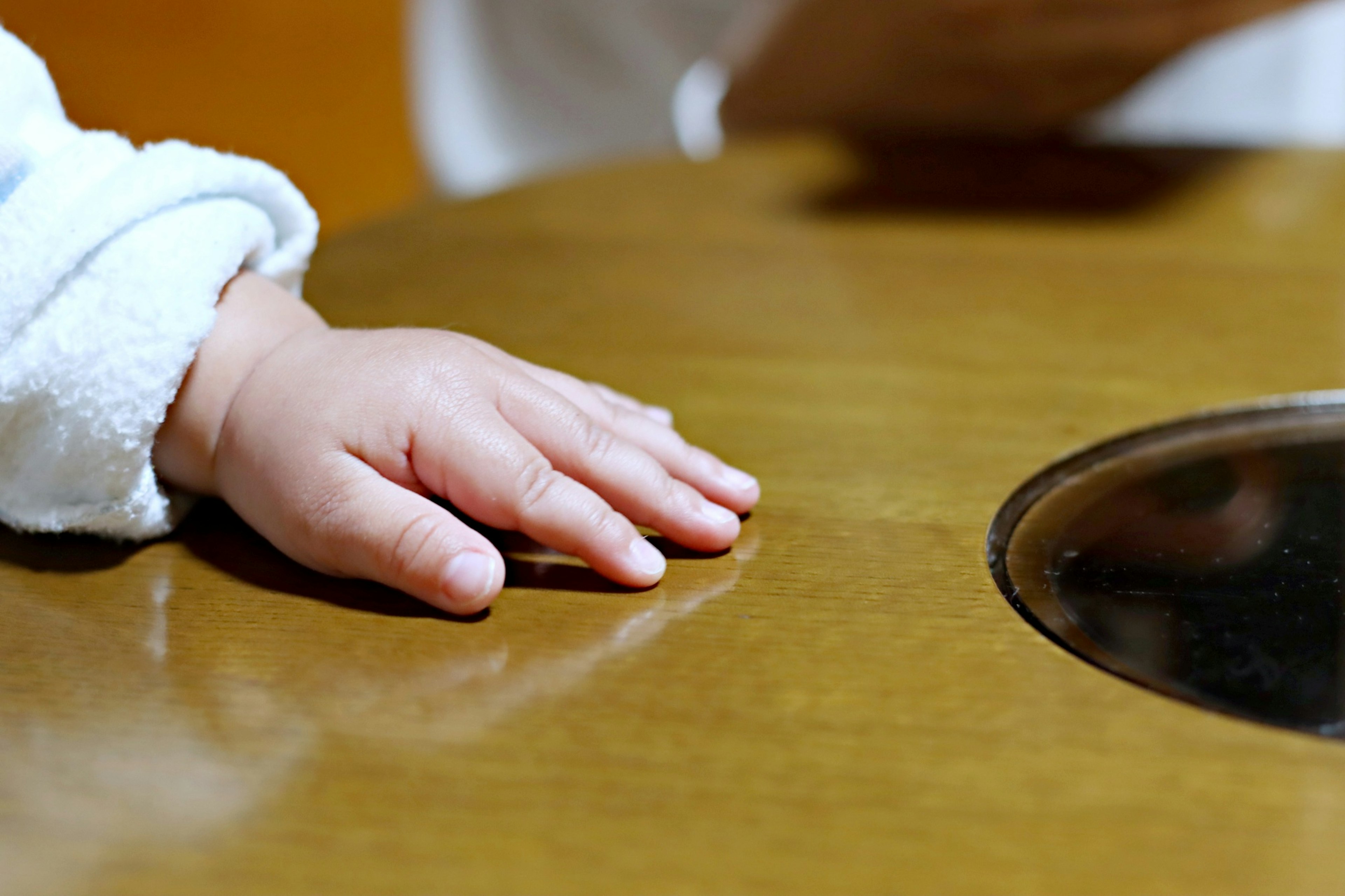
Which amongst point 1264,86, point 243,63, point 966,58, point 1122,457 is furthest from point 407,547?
point 243,63

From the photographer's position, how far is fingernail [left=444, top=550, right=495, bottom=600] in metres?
0.38

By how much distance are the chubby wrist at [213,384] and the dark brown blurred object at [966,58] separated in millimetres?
701

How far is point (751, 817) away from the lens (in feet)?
0.94

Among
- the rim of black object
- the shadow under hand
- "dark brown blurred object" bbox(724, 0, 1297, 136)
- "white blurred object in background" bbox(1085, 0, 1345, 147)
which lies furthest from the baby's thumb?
"white blurred object in background" bbox(1085, 0, 1345, 147)

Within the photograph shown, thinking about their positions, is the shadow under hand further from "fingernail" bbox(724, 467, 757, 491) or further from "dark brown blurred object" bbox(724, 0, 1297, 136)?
"fingernail" bbox(724, 467, 757, 491)

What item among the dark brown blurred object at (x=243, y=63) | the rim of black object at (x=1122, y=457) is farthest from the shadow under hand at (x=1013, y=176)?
the dark brown blurred object at (x=243, y=63)

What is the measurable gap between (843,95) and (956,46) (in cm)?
16

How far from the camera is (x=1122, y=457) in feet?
1.64

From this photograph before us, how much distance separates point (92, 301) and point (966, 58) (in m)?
0.82

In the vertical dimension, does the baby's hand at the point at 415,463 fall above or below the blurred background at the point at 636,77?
below

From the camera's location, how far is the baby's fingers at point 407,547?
0.38 metres

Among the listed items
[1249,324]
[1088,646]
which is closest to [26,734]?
[1088,646]

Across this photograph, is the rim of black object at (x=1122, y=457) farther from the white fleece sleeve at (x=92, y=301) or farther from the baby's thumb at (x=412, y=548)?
the white fleece sleeve at (x=92, y=301)

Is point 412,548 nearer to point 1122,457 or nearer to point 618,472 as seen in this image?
point 618,472
